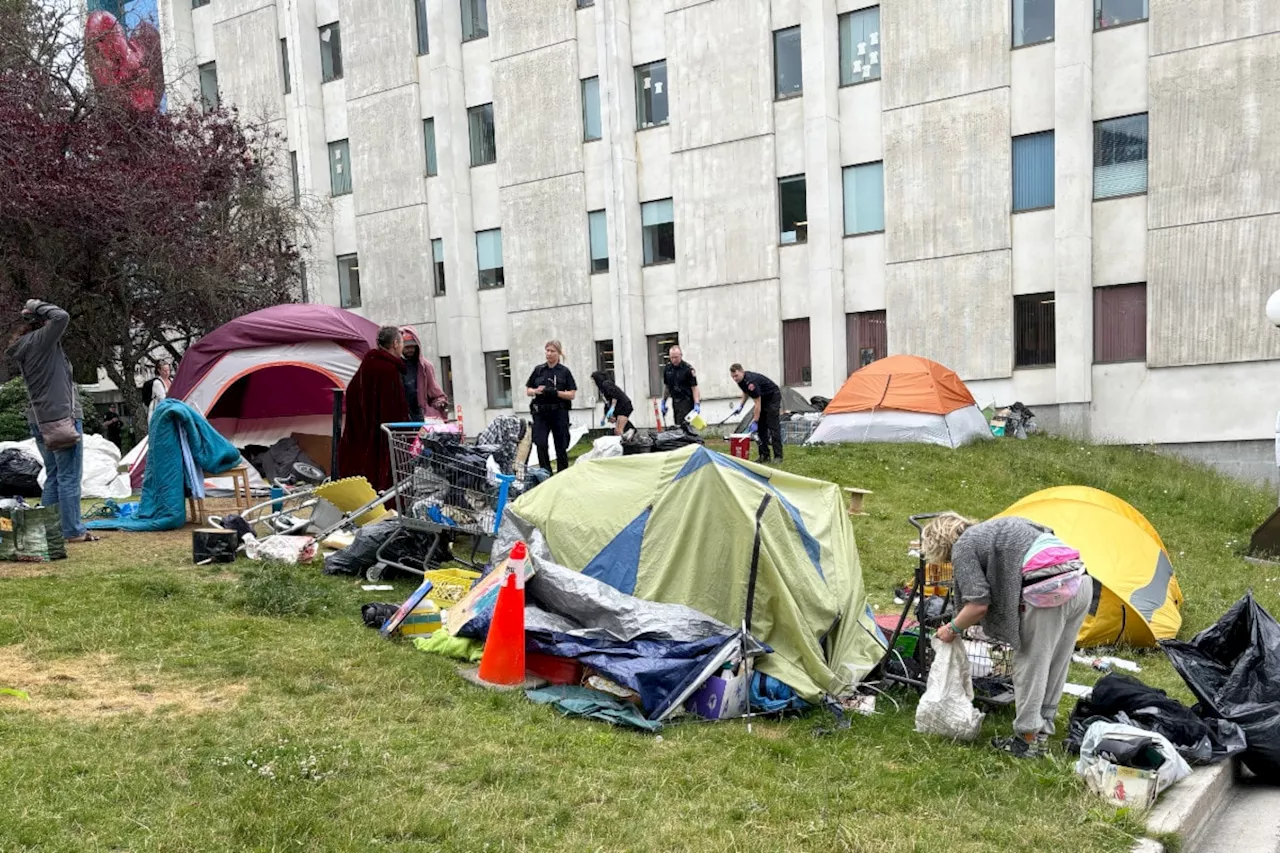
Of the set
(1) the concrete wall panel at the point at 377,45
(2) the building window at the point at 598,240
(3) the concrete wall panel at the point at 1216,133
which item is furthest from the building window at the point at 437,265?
(3) the concrete wall panel at the point at 1216,133

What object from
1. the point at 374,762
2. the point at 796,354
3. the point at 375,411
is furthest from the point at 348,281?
the point at 374,762

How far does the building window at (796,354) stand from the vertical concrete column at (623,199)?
3.32m

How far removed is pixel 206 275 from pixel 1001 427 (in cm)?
1429

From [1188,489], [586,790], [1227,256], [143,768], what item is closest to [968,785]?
[586,790]

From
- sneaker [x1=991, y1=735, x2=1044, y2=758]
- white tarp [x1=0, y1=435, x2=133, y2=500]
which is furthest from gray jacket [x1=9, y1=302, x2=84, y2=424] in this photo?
sneaker [x1=991, y1=735, x2=1044, y2=758]

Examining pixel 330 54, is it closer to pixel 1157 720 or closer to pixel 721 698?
pixel 721 698

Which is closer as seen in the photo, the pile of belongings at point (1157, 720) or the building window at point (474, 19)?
the pile of belongings at point (1157, 720)

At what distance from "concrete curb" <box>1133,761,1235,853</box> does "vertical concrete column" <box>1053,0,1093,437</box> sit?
550 inches

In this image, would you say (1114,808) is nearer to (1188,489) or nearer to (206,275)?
(1188,489)

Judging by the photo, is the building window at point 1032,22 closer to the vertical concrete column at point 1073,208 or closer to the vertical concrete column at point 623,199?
the vertical concrete column at point 1073,208

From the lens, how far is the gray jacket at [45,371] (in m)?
7.83

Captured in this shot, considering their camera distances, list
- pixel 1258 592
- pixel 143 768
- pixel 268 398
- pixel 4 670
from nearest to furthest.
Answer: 1. pixel 143 768
2. pixel 4 670
3. pixel 1258 592
4. pixel 268 398

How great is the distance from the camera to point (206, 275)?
56.7 ft

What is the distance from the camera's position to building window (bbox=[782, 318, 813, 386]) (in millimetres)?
20297
